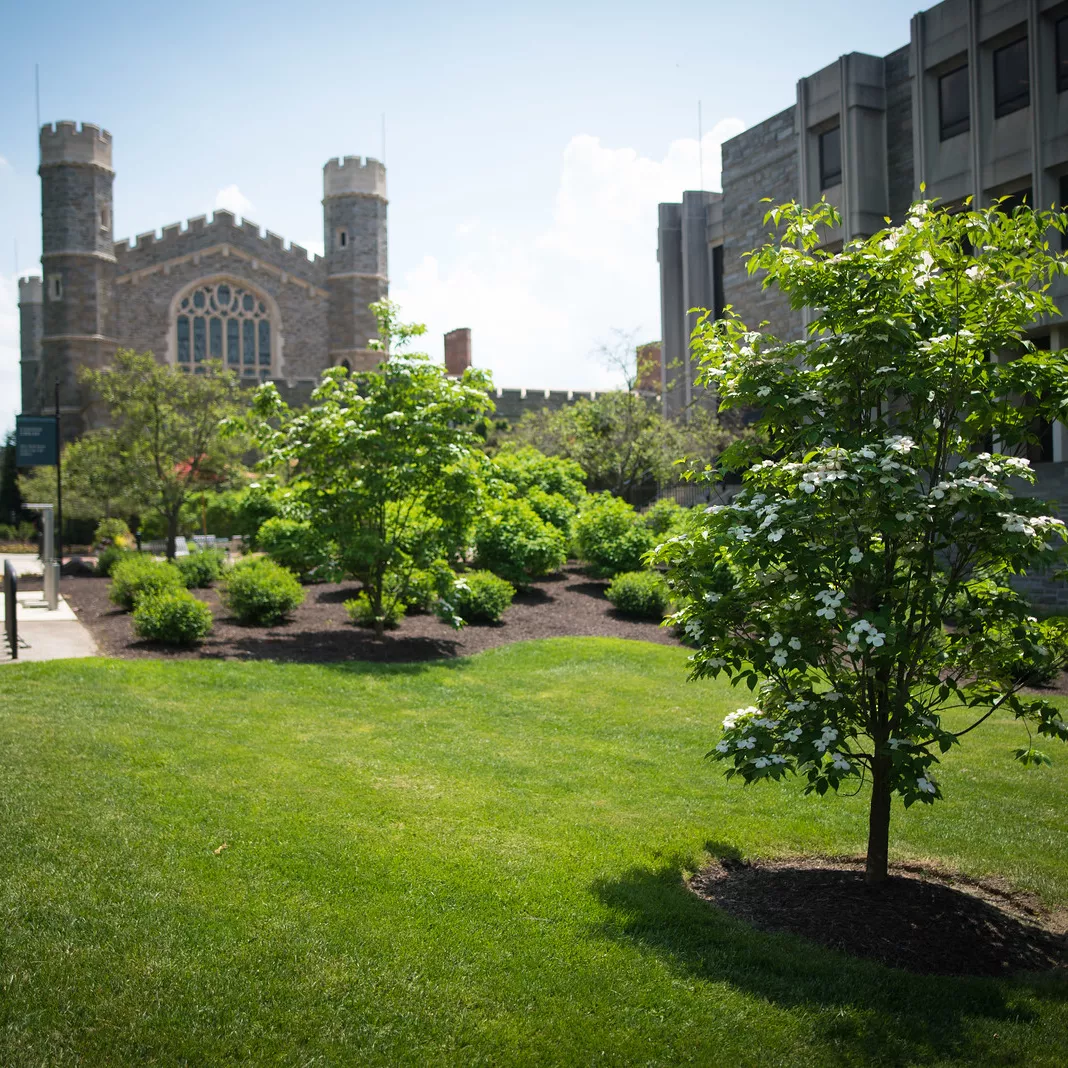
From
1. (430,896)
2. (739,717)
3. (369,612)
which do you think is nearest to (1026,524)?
(739,717)

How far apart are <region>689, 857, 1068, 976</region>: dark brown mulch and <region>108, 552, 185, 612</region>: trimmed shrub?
9.80 metres

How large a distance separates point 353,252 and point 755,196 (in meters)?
26.7

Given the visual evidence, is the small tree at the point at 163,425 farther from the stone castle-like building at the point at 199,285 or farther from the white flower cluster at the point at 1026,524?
the white flower cluster at the point at 1026,524

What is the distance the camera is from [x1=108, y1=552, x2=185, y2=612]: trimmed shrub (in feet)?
44.9

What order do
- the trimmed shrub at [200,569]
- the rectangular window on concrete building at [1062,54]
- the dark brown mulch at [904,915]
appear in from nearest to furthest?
the dark brown mulch at [904,915], the rectangular window on concrete building at [1062,54], the trimmed shrub at [200,569]

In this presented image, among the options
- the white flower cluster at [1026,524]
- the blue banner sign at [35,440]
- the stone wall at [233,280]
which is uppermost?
the stone wall at [233,280]

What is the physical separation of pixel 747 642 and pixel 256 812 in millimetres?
3259

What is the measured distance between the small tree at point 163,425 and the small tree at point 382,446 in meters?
9.55

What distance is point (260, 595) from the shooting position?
13.8 meters

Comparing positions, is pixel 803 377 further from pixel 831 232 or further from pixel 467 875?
pixel 831 232

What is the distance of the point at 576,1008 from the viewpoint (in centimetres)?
396

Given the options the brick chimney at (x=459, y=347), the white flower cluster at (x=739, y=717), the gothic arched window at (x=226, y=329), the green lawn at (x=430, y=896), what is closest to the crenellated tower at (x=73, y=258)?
the gothic arched window at (x=226, y=329)

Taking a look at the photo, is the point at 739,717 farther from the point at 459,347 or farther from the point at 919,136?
the point at 459,347

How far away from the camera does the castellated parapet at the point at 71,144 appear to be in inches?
1619
